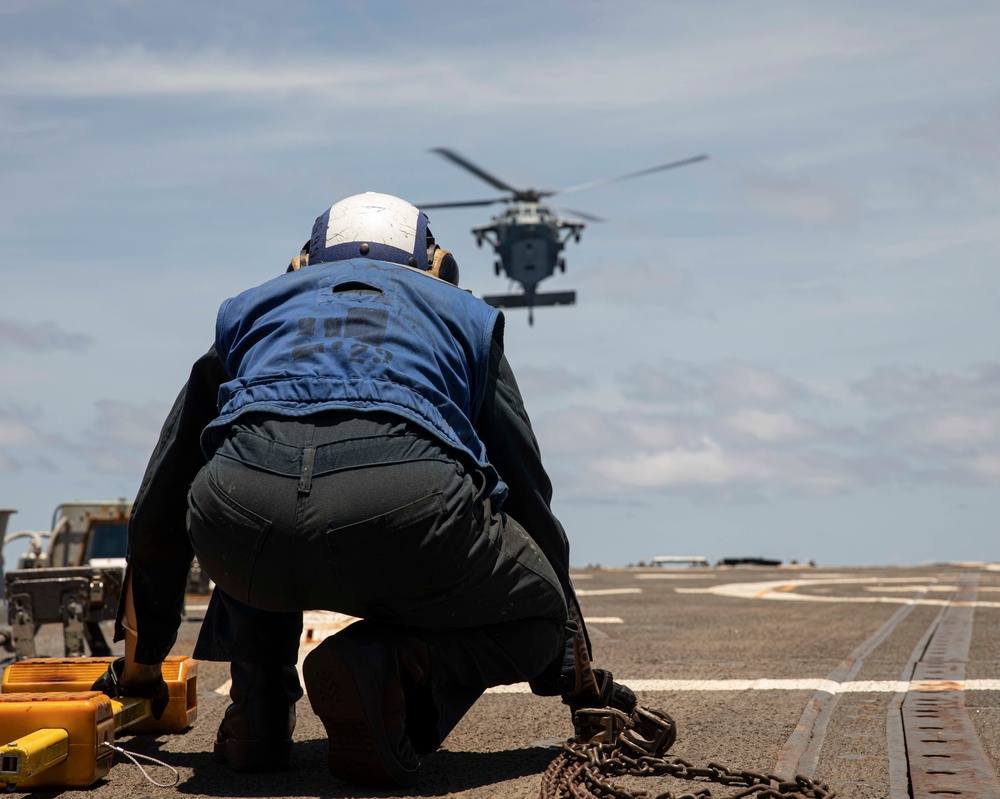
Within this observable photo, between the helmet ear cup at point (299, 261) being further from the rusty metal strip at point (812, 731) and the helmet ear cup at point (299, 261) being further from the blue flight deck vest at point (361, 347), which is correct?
the rusty metal strip at point (812, 731)

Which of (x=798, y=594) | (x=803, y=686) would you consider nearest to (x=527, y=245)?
(x=798, y=594)

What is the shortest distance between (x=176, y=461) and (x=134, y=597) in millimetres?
475

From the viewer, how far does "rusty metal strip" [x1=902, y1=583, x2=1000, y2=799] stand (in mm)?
2992

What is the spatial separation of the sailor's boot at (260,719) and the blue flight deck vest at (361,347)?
804 mm

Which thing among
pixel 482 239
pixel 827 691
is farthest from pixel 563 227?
pixel 827 691

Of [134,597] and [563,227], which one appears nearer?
[134,597]

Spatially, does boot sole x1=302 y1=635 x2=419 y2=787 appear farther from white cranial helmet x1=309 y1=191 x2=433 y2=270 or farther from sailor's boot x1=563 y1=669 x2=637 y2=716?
white cranial helmet x1=309 y1=191 x2=433 y2=270

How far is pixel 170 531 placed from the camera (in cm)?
363

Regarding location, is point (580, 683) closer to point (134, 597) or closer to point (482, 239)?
point (134, 597)

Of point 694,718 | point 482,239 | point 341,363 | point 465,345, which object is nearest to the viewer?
point 341,363

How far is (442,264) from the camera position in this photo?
383 cm

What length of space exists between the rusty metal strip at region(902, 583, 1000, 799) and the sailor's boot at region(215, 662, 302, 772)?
1.71 metres

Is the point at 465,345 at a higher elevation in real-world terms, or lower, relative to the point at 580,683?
higher

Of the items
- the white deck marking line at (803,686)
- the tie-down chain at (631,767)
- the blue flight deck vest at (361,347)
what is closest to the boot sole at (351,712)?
the tie-down chain at (631,767)
